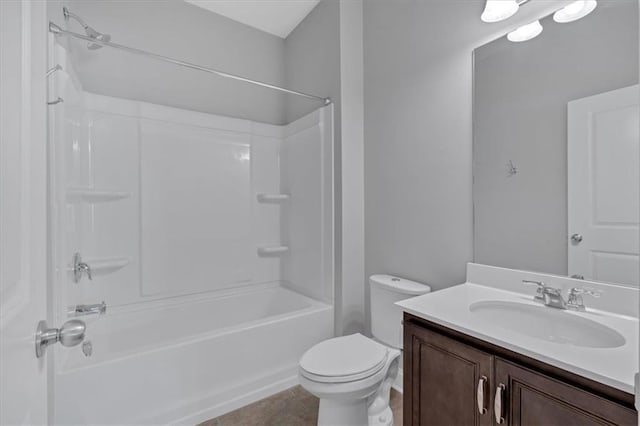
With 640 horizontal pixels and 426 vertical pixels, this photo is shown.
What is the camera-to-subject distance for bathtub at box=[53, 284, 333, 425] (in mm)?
1445

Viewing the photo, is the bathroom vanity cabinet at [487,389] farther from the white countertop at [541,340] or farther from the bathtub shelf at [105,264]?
the bathtub shelf at [105,264]

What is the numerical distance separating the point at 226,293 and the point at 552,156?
2386 millimetres

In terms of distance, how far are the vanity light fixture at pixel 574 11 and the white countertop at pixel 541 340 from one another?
1146mm

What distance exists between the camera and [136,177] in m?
2.24

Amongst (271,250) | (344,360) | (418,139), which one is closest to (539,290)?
(344,360)

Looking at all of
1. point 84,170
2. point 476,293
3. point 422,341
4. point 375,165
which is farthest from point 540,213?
point 84,170

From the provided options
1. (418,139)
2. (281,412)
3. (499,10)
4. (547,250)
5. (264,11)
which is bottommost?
(281,412)

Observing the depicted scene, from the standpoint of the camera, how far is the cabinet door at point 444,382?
1.00 m

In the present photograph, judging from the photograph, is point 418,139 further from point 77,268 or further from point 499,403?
point 77,268

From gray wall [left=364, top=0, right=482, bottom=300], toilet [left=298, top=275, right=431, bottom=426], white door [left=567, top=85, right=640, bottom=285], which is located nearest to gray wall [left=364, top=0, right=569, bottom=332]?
gray wall [left=364, top=0, right=482, bottom=300]

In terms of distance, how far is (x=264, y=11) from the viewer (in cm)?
261

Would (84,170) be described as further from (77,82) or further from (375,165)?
(375,165)

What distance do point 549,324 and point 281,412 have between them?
4.83 feet

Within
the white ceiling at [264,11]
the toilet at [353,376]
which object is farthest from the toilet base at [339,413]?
the white ceiling at [264,11]
